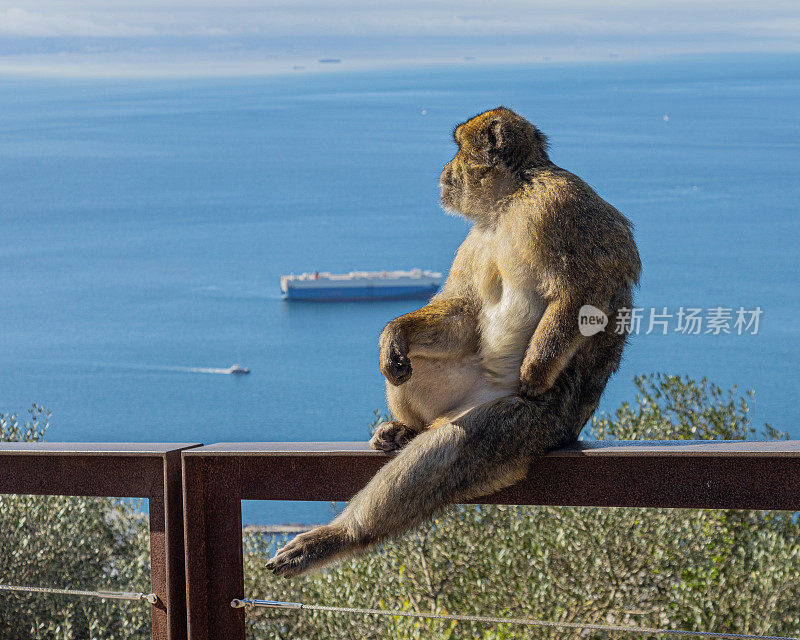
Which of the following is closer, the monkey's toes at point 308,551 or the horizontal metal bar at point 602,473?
the horizontal metal bar at point 602,473

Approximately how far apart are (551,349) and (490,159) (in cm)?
63

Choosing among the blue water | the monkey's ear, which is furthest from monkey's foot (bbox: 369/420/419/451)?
the blue water

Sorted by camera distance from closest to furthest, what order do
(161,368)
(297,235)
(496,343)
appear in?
(496,343) < (161,368) < (297,235)

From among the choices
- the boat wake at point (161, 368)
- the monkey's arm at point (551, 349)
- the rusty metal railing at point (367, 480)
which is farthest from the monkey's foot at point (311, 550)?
the boat wake at point (161, 368)

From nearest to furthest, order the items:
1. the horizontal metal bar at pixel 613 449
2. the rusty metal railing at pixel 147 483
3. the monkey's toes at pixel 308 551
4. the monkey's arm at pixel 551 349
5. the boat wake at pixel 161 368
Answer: the horizontal metal bar at pixel 613 449 < the rusty metal railing at pixel 147 483 < the monkey's toes at pixel 308 551 < the monkey's arm at pixel 551 349 < the boat wake at pixel 161 368

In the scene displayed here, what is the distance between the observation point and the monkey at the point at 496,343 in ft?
6.97

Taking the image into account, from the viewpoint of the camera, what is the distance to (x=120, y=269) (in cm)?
7275

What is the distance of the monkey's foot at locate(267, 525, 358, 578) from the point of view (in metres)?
2.12

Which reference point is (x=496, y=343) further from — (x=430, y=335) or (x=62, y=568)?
(x=62, y=568)

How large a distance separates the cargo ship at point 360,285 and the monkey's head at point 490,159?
1939 inches

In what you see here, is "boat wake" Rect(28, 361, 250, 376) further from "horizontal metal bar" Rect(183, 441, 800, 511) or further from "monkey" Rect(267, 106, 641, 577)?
"horizontal metal bar" Rect(183, 441, 800, 511)

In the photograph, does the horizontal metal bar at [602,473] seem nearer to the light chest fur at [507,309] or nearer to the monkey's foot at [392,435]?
the monkey's foot at [392,435]

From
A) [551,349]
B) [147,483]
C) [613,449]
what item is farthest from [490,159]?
[147,483]

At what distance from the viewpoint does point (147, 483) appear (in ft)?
6.64
